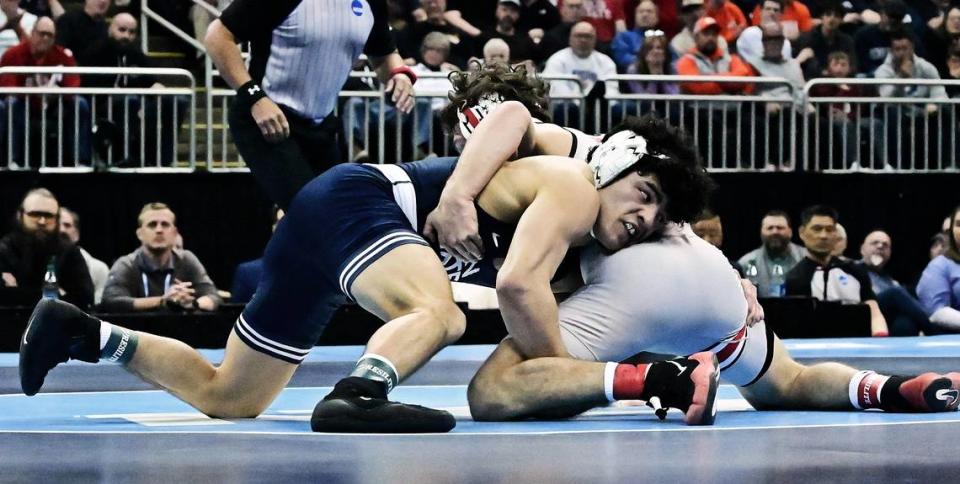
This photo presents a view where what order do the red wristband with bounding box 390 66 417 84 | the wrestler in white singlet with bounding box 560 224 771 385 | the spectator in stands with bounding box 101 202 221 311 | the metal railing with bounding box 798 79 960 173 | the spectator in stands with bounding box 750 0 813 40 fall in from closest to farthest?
the wrestler in white singlet with bounding box 560 224 771 385, the red wristband with bounding box 390 66 417 84, the spectator in stands with bounding box 101 202 221 311, the metal railing with bounding box 798 79 960 173, the spectator in stands with bounding box 750 0 813 40

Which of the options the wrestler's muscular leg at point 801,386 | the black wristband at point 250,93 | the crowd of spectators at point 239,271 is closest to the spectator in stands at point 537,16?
the crowd of spectators at point 239,271

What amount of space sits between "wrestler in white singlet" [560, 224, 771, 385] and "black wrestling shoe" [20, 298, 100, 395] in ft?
3.97

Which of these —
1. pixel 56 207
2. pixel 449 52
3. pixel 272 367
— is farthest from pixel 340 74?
pixel 449 52

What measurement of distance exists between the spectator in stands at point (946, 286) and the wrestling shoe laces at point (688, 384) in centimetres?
545

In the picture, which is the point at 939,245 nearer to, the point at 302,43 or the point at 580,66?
the point at 580,66

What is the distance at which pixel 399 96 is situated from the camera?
5.98 m

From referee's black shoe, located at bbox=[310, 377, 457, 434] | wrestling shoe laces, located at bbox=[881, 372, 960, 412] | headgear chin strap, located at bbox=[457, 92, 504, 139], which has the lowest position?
wrestling shoe laces, located at bbox=[881, 372, 960, 412]

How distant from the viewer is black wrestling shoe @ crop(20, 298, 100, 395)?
4.29 meters

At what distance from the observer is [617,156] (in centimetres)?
420

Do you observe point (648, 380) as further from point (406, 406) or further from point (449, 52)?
point (449, 52)

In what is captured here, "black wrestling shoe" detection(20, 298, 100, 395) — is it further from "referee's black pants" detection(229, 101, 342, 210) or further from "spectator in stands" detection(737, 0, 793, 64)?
"spectator in stands" detection(737, 0, 793, 64)

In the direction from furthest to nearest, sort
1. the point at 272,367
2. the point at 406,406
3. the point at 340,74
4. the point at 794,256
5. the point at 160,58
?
the point at 160,58
the point at 794,256
the point at 340,74
the point at 272,367
the point at 406,406

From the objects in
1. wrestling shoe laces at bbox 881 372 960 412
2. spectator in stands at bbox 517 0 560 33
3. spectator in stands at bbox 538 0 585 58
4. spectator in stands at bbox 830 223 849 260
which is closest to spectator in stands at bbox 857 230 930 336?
spectator in stands at bbox 830 223 849 260

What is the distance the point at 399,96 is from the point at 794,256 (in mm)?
4216
